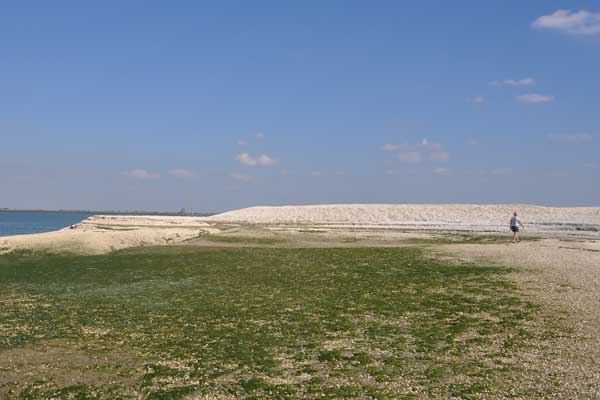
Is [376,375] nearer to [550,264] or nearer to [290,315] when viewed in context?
[290,315]

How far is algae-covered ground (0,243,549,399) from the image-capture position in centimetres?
1166

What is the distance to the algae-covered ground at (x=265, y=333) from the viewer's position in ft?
38.2

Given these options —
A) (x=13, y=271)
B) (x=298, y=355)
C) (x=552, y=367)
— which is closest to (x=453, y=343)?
(x=552, y=367)

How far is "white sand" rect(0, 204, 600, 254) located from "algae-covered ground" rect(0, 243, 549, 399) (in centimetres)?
1260

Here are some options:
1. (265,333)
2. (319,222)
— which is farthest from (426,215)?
(265,333)

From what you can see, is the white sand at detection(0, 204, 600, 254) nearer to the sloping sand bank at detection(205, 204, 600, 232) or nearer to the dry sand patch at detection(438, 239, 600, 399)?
the sloping sand bank at detection(205, 204, 600, 232)

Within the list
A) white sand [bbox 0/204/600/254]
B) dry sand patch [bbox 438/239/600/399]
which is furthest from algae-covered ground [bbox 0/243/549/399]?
white sand [bbox 0/204/600/254]

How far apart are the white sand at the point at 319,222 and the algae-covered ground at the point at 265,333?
41.3ft

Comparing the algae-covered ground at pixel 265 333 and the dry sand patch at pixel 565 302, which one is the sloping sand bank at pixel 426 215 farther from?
the algae-covered ground at pixel 265 333

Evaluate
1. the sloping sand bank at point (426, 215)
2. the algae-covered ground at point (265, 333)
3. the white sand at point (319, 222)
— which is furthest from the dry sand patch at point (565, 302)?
A: the sloping sand bank at point (426, 215)

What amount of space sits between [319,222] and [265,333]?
91.1m

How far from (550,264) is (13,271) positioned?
30.1 m

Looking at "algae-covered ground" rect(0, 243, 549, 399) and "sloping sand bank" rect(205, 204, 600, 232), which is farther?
"sloping sand bank" rect(205, 204, 600, 232)

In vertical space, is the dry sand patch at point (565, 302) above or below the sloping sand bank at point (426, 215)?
below
